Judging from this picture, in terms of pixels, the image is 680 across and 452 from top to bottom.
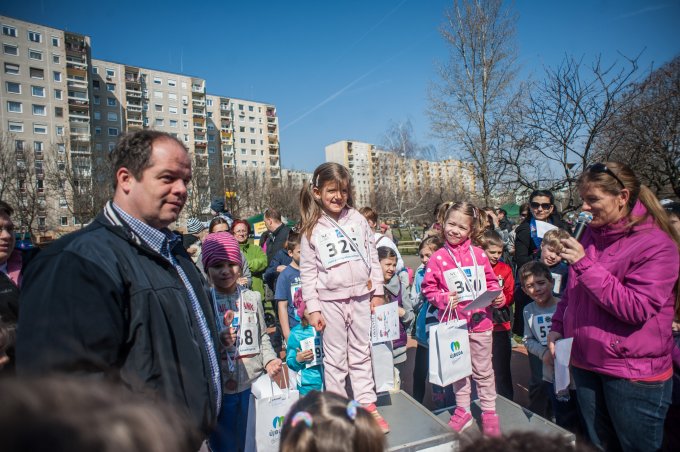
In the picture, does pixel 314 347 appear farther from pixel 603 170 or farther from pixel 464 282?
pixel 603 170

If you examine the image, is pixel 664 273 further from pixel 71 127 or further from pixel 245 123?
pixel 245 123

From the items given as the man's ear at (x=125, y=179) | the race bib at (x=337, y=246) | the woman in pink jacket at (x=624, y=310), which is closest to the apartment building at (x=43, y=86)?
the race bib at (x=337, y=246)

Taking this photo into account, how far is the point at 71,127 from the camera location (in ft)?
183

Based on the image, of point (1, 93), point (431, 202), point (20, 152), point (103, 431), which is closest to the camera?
point (103, 431)

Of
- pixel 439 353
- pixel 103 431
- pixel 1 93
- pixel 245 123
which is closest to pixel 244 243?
pixel 439 353

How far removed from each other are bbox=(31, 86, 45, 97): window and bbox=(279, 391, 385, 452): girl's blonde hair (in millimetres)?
67191

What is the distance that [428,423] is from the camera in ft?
10.0

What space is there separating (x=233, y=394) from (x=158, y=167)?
1907 millimetres

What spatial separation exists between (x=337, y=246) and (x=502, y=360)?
2.29 meters

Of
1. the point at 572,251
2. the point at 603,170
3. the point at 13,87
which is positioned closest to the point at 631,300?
the point at 572,251

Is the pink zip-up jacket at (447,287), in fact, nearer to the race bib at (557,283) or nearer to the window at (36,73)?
the race bib at (557,283)

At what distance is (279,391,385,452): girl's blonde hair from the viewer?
1289 millimetres

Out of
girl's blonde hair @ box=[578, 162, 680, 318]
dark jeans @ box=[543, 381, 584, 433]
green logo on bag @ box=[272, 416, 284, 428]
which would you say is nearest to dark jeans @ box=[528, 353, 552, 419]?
dark jeans @ box=[543, 381, 584, 433]

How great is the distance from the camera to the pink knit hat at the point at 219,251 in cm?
305
